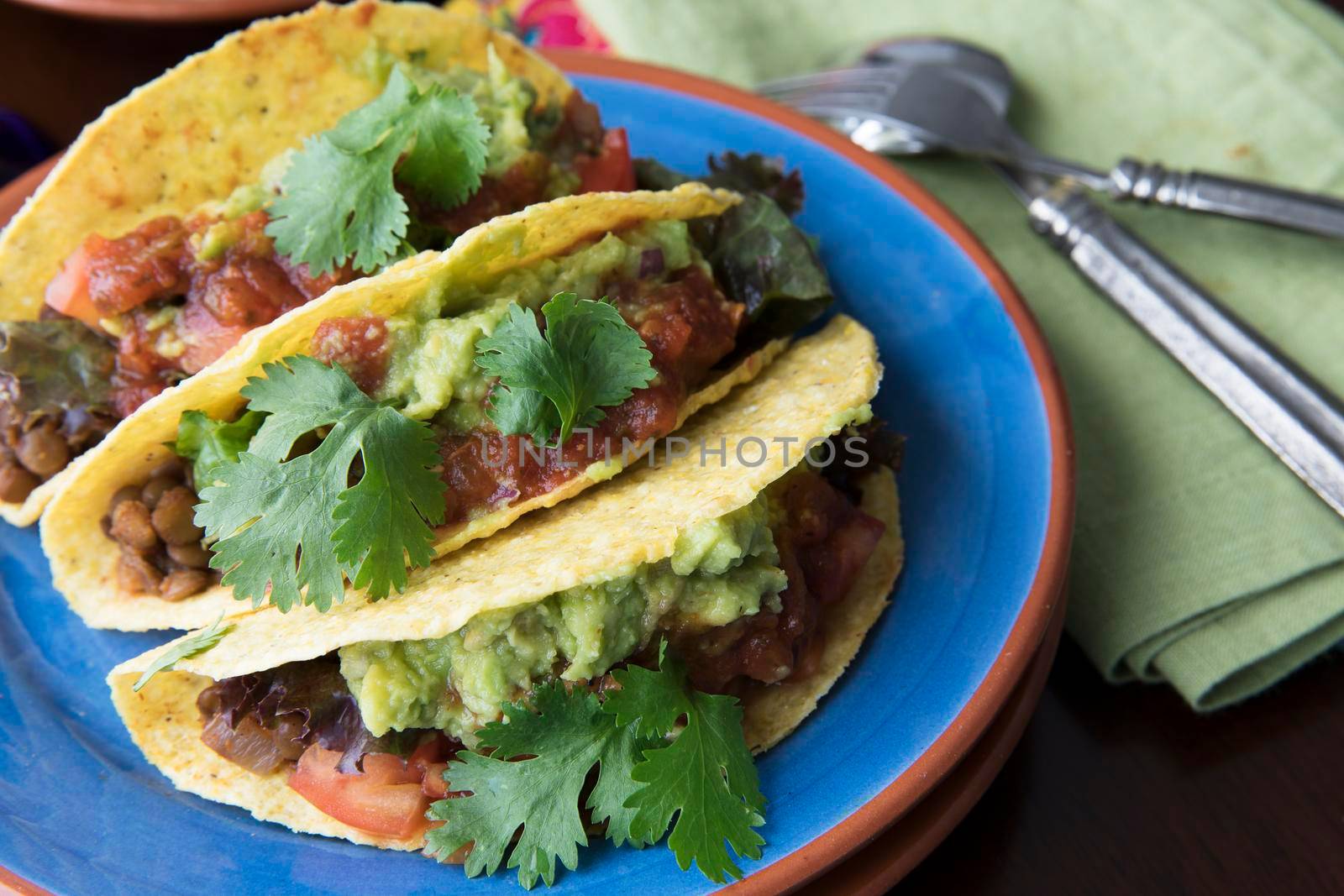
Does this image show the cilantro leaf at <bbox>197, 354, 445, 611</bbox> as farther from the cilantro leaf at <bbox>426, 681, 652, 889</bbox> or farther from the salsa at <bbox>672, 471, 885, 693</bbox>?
the salsa at <bbox>672, 471, 885, 693</bbox>

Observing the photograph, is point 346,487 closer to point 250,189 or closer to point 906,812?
point 250,189

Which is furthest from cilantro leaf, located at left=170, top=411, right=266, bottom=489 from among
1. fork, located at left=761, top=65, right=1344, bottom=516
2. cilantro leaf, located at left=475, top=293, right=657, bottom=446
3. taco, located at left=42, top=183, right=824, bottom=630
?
fork, located at left=761, top=65, right=1344, bottom=516

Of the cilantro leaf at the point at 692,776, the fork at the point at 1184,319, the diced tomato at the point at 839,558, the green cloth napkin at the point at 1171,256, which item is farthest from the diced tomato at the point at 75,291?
the fork at the point at 1184,319

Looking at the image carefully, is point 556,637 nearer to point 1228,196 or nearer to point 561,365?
point 561,365

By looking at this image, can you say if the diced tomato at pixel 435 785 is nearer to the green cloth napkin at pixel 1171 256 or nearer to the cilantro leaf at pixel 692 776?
the cilantro leaf at pixel 692 776

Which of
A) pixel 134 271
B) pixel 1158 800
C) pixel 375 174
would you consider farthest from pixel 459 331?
pixel 1158 800

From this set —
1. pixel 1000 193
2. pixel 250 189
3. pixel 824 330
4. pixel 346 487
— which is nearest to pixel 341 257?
pixel 250 189
